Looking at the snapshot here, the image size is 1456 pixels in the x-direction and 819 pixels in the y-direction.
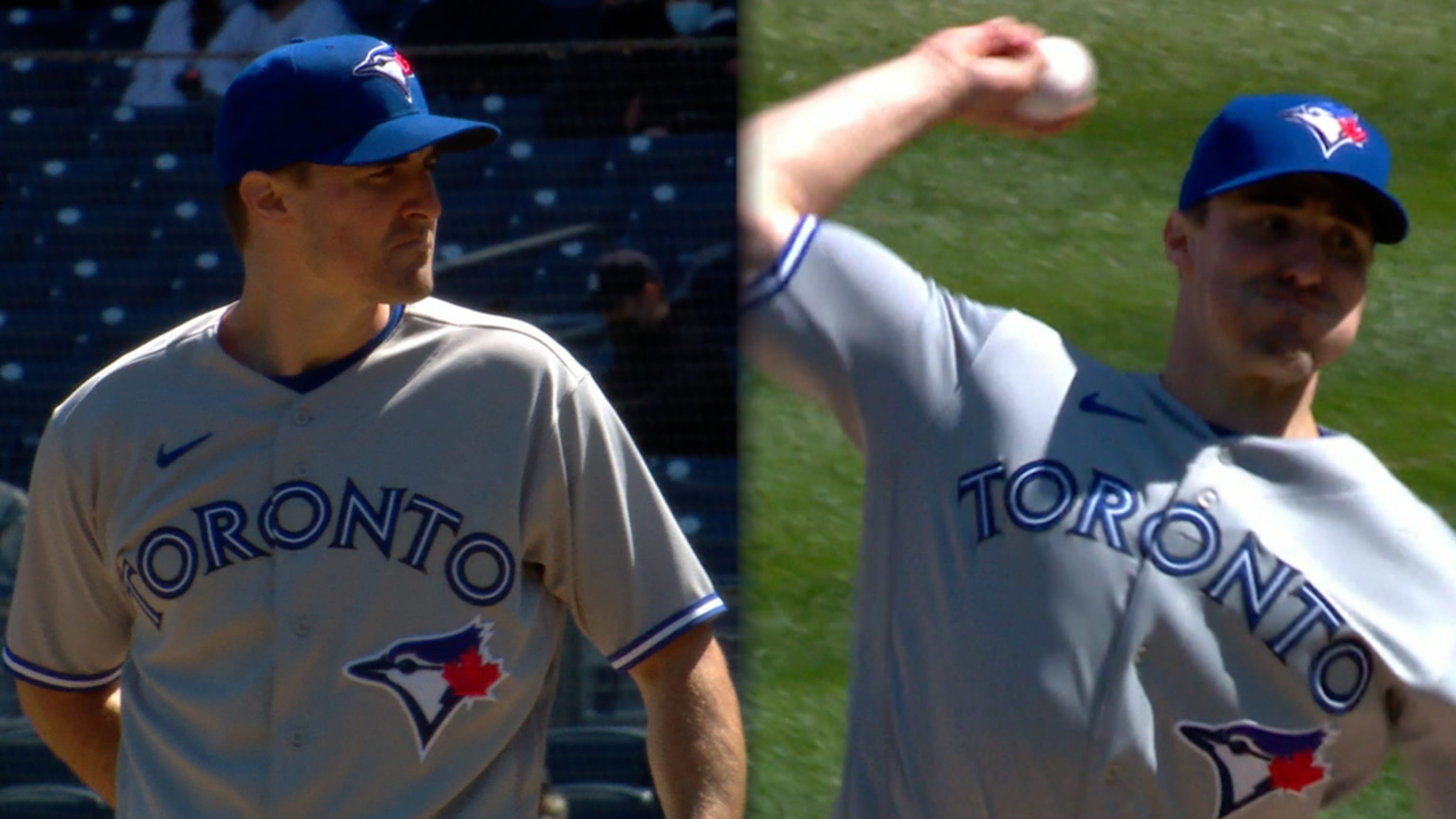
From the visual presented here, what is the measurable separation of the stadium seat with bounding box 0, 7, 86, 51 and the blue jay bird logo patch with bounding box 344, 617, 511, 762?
4.39 meters

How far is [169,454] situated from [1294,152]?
1.18 metres

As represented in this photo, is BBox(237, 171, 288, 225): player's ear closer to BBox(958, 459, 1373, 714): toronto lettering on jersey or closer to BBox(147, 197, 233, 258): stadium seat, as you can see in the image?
BBox(958, 459, 1373, 714): toronto lettering on jersey

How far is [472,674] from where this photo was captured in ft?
6.44

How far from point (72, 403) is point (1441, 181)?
3.83 meters

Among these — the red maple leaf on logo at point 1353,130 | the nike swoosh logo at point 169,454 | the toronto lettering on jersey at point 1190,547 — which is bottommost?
the nike swoosh logo at point 169,454

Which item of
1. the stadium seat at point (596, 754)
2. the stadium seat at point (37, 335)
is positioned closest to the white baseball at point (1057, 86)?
the stadium seat at point (596, 754)

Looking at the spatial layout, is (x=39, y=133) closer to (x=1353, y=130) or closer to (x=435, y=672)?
(x=435, y=672)

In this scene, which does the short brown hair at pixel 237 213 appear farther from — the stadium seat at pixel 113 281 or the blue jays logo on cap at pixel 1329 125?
the stadium seat at pixel 113 281

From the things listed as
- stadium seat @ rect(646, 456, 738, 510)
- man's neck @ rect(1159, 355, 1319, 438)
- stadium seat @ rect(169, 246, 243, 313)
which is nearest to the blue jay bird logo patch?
man's neck @ rect(1159, 355, 1319, 438)

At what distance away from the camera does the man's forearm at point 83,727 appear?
219 cm

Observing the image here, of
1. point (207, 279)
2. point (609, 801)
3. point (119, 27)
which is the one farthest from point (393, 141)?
point (119, 27)

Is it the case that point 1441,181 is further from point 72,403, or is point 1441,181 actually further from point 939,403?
point 72,403

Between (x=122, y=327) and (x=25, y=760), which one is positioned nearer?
(x=25, y=760)

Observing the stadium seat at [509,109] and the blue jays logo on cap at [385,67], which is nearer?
the blue jays logo on cap at [385,67]
